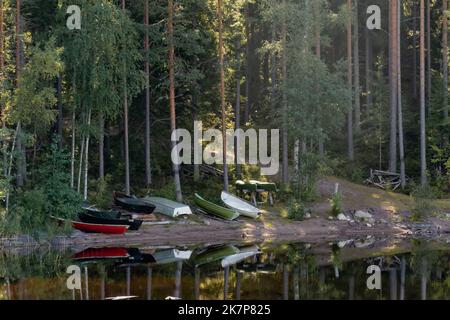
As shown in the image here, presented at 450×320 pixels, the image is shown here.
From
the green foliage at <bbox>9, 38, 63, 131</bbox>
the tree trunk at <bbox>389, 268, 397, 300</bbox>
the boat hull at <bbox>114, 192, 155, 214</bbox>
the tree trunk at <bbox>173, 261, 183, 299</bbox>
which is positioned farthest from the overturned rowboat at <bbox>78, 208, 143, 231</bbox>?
the tree trunk at <bbox>389, 268, 397, 300</bbox>

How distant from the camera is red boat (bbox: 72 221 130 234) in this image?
28531mm

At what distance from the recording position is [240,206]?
3184 cm

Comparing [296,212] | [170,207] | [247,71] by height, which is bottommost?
[296,212]

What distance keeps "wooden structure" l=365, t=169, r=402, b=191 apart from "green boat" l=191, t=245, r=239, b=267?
12.6 metres

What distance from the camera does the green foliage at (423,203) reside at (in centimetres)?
3222

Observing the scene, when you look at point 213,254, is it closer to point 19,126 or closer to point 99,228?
point 99,228

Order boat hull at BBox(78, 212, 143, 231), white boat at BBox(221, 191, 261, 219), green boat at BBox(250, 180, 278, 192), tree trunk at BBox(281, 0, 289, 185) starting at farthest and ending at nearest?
tree trunk at BBox(281, 0, 289, 185) → green boat at BBox(250, 180, 278, 192) → white boat at BBox(221, 191, 261, 219) → boat hull at BBox(78, 212, 143, 231)

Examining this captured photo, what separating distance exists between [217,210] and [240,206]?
113 centimetres

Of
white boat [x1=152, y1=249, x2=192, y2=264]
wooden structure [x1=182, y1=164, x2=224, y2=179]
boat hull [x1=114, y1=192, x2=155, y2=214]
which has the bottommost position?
white boat [x1=152, y1=249, x2=192, y2=264]

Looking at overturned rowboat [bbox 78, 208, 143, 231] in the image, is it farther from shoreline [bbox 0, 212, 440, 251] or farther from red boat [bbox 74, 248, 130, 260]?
red boat [bbox 74, 248, 130, 260]

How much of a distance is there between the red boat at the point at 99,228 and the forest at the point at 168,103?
2.10 ft

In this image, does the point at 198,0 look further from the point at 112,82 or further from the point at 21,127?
the point at 21,127

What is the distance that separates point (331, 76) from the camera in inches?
1367

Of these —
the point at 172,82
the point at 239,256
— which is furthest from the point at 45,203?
the point at 239,256
